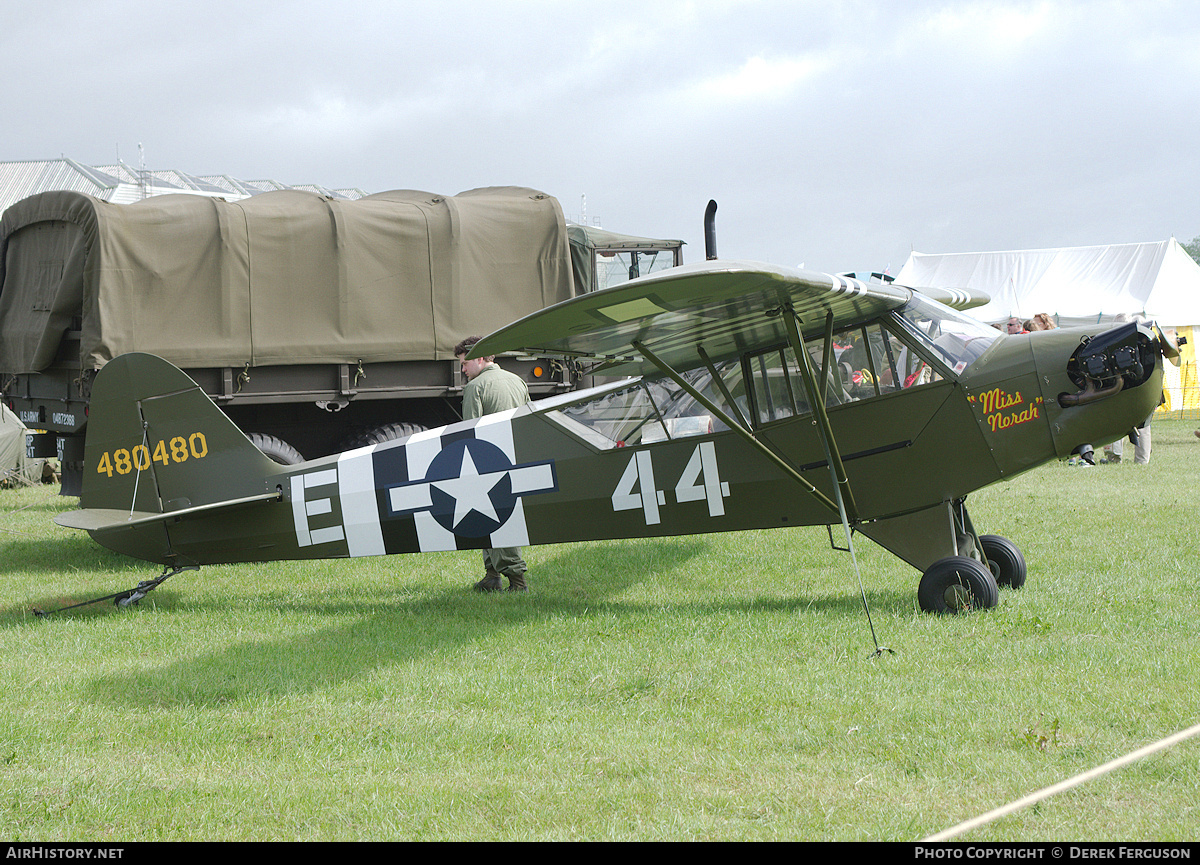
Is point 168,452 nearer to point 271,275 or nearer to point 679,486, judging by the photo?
point 271,275

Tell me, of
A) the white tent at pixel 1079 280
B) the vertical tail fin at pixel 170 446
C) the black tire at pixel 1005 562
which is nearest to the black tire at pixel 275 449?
the vertical tail fin at pixel 170 446

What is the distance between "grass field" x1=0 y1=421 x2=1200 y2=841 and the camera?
3.53m

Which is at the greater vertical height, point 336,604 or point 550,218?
point 550,218

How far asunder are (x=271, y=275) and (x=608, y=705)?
6.75 m

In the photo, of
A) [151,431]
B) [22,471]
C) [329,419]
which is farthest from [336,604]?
[22,471]

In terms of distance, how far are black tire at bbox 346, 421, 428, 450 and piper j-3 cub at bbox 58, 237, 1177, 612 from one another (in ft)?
9.56

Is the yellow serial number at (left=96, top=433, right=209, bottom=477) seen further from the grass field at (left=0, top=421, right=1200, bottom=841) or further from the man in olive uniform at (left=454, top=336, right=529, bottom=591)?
the man in olive uniform at (left=454, top=336, right=529, bottom=591)

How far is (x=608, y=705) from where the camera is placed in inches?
191

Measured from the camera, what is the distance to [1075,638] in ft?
18.1

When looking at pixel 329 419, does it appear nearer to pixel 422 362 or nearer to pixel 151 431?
pixel 422 362

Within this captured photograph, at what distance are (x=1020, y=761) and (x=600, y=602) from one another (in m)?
3.81

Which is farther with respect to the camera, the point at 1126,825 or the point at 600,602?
the point at 600,602

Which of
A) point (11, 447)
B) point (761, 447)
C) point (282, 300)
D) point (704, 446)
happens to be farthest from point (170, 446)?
point (11, 447)

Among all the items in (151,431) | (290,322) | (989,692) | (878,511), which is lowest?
(989,692)
